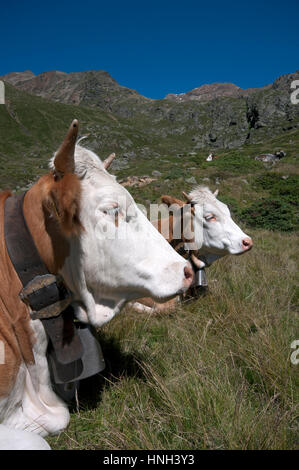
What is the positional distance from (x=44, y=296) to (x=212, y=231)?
318cm

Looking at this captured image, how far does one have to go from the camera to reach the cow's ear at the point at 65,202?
148 cm

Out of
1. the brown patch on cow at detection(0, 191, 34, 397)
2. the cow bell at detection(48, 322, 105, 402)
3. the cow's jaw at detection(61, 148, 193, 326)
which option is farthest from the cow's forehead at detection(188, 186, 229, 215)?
the brown patch on cow at detection(0, 191, 34, 397)

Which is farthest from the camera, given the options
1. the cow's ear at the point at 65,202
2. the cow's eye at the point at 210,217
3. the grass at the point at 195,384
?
the cow's eye at the point at 210,217

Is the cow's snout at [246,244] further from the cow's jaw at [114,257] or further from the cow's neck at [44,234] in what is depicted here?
the cow's neck at [44,234]

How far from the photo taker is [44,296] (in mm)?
1557

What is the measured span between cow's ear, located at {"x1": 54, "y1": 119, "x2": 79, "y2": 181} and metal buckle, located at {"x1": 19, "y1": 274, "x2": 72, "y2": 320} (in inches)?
20.3

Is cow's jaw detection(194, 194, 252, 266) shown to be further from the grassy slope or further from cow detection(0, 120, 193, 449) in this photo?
cow detection(0, 120, 193, 449)

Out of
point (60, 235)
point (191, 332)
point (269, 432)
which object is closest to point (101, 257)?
point (60, 235)

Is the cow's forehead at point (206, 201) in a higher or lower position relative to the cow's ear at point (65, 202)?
higher

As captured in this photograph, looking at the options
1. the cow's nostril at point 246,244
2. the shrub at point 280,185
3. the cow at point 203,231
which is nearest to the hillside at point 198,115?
the shrub at point 280,185

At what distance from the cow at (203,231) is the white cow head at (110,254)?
2359 mm

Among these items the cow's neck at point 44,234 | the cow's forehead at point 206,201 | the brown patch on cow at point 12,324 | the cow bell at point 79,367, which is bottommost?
the cow bell at point 79,367

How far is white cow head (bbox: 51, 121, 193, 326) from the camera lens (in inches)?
62.5

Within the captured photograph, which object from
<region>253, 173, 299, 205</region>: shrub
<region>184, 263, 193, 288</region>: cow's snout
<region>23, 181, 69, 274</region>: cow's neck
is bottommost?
<region>184, 263, 193, 288</region>: cow's snout
